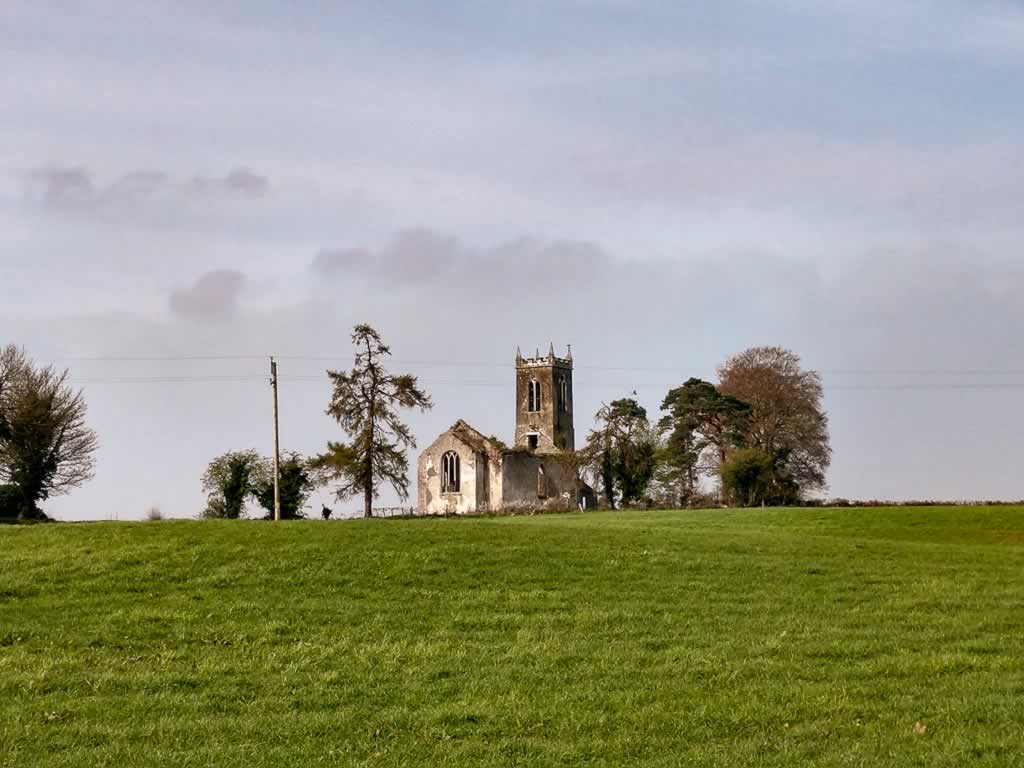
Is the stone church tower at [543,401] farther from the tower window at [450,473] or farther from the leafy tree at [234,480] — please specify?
the leafy tree at [234,480]

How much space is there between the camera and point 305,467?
82000 millimetres

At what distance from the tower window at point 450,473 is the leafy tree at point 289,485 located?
16444mm

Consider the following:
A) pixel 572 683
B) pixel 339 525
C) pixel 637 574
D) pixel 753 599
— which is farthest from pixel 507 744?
pixel 339 525

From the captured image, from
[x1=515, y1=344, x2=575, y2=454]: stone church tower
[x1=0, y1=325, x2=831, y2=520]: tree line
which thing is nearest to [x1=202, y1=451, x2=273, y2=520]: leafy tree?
[x1=0, y1=325, x2=831, y2=520]: tree line

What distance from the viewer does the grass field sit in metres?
15.5

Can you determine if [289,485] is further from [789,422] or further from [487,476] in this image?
[789,422]

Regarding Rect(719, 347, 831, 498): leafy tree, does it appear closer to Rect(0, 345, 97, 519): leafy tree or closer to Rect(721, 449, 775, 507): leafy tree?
Rect(721, 449, 775, 507): leafy tree

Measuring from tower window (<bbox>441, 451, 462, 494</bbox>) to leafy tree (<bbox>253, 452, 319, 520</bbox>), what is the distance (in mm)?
16444

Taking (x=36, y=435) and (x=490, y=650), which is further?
(x=36, y=435)

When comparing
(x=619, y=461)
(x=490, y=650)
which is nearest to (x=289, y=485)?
(x=619, y=461)

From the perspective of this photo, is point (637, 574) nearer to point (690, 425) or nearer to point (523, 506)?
point (523, 506)

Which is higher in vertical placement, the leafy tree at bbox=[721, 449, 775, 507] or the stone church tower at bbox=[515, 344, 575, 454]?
the stone church tower at bbox=[515, 344, 575, 454]

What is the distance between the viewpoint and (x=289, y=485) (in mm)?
81125

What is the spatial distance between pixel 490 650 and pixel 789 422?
81807 mm
